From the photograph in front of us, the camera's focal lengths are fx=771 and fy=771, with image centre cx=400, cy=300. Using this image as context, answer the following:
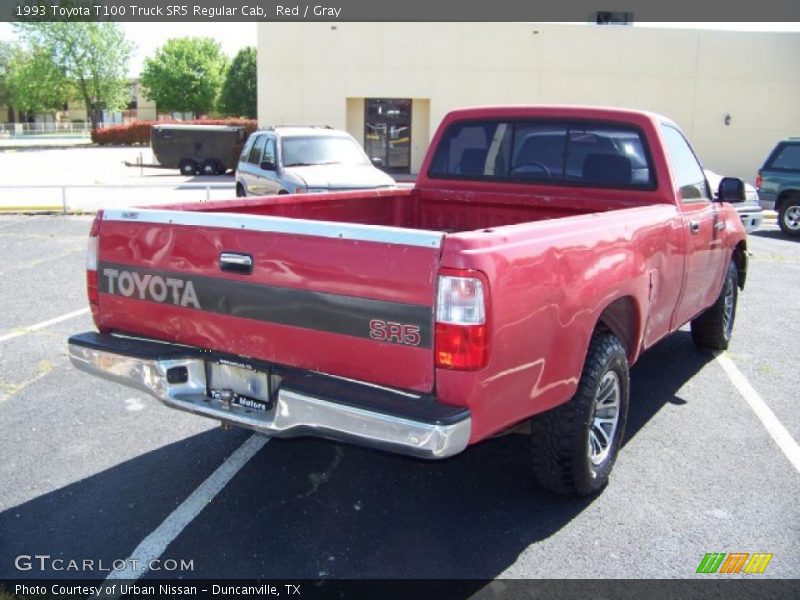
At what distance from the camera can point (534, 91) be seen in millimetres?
27812

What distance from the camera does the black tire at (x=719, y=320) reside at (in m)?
6.40

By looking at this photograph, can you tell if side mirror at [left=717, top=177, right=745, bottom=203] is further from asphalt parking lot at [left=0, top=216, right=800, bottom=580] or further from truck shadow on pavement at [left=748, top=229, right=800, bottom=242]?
truck shadow on pavement at [left=748, top=229, right=800, bottom=242]

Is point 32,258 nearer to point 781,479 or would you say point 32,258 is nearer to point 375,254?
point 375,254

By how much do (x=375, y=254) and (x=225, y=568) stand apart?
1.51 m

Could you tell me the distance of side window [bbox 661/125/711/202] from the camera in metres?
5.06

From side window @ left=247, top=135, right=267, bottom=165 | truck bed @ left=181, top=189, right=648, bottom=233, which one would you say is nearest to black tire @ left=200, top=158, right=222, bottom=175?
side window @ left=247, top=135, right=267, bottom=165

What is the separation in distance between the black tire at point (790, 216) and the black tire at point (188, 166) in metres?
22.2

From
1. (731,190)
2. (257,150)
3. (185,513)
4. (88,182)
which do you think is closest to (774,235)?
(257,150)

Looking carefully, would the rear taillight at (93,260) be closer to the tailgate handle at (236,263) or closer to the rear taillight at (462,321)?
the tailgate handle at (236,263)

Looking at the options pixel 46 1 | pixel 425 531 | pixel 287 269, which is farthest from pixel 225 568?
pixel 46 1

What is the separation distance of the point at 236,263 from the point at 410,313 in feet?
2.95

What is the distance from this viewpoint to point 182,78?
66.4 m

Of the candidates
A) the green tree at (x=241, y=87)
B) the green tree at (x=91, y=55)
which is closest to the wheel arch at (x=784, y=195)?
the green tree at (x=241, y=87)

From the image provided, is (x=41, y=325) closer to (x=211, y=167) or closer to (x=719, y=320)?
(x=719, y=320)
